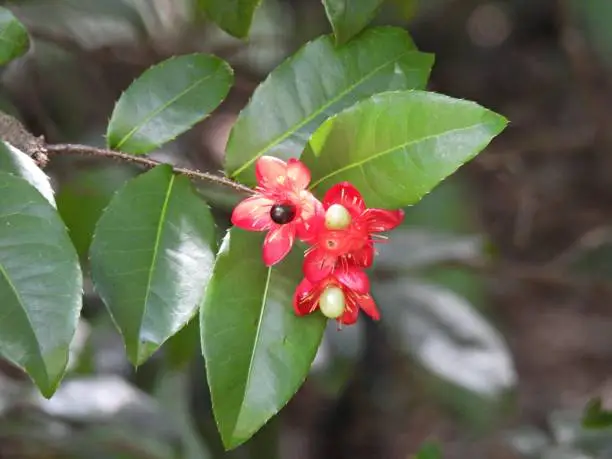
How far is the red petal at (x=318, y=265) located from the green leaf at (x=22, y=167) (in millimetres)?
217

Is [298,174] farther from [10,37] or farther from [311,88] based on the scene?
[10,37]

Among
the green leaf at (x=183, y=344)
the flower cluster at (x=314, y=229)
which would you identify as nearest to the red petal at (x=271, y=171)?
the flower cluster at (x=314, y=229)

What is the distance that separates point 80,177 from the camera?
139cm

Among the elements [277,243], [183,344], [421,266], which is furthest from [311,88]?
[421,266]

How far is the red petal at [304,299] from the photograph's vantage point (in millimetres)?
755

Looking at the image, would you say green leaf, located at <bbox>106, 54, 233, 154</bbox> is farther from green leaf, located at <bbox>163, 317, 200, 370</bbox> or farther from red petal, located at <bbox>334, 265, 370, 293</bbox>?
green leaf, located at <bbox>163, 317, 200, 370</bbox>

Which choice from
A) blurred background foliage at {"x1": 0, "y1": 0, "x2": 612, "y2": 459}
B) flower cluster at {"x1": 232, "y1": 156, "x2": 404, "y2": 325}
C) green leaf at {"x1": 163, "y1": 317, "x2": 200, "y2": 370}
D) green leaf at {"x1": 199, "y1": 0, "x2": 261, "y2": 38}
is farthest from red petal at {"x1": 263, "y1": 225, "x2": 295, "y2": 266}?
green leaf at {"x1": 163, "y1": 317, "x2": 200, "y2": 370}

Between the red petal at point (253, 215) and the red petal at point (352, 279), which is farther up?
the red petal at point (253, 215)

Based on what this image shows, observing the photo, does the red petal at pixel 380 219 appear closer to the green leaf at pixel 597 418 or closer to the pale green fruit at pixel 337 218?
the pale green fruit at pixel 337 218

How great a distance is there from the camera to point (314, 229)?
0.75 m

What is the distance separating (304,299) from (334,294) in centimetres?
3

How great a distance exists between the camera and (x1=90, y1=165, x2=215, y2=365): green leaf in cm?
75

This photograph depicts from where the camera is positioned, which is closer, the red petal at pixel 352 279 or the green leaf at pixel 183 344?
the red petal at pixel 352 279

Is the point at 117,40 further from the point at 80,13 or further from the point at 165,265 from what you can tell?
the point at 165,265
